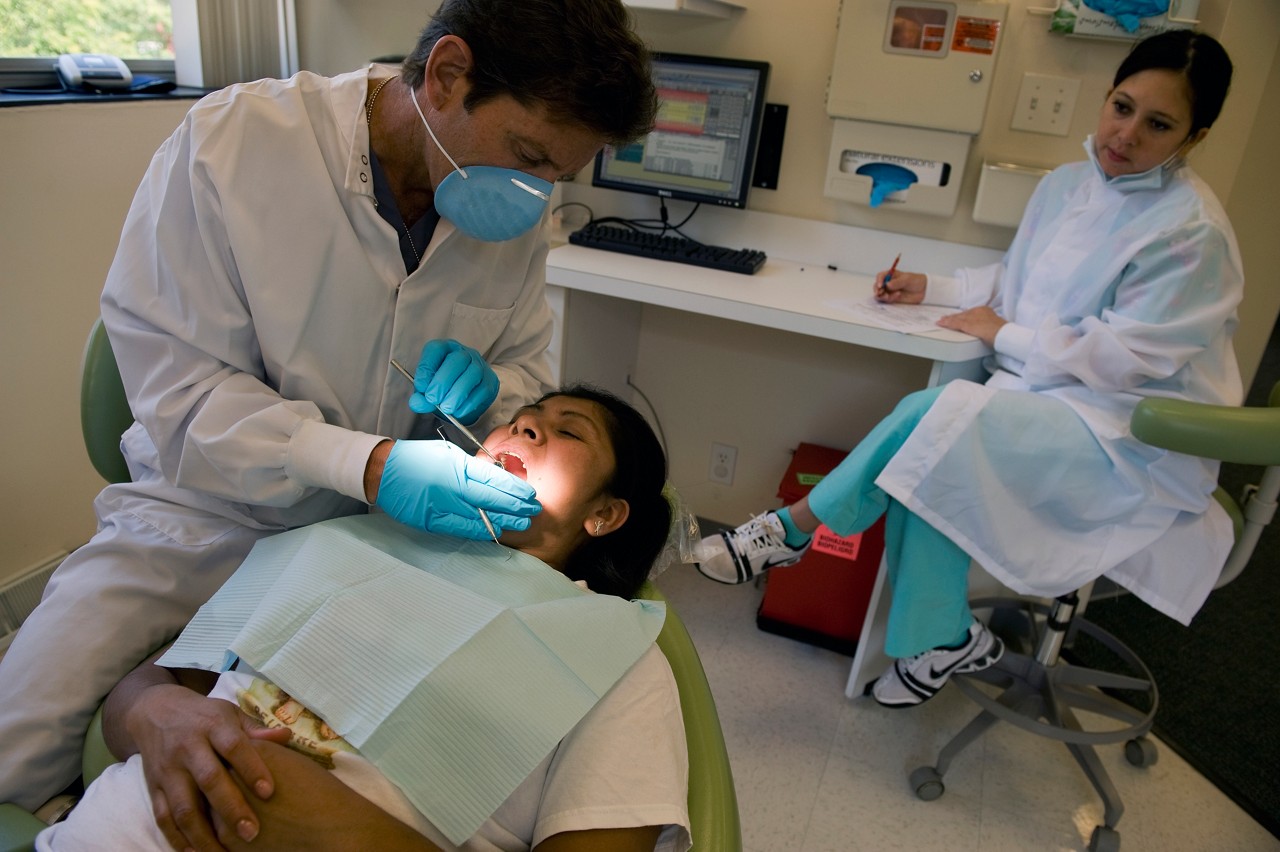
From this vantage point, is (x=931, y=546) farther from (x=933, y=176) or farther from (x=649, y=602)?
(x=933, y=176)

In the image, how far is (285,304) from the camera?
1.12 meters

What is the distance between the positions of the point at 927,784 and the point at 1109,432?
833mm

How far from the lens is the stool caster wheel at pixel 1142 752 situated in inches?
79.1

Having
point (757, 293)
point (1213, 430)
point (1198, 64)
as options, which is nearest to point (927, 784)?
point (1213, 430)

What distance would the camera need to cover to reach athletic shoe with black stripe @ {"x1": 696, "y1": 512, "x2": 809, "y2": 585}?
2.05m

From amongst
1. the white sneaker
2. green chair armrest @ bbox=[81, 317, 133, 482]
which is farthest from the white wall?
the white sneaker

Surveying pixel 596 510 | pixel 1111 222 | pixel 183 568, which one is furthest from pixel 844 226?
pixel 183 568

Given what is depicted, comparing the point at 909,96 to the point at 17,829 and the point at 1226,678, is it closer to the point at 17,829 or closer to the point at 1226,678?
the point at 1226,678

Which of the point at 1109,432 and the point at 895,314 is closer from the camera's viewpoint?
the point at 1109,432

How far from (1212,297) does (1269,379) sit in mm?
2446

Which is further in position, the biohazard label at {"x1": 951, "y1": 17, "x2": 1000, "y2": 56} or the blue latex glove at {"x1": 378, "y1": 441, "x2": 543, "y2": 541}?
the biohazard label at {"x1": 951, "y1": 17, "x2": 1000, "y2": 56}

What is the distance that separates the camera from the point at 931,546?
178cm

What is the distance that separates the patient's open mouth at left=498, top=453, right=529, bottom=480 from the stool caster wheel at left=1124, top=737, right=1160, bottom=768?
65.9 inches

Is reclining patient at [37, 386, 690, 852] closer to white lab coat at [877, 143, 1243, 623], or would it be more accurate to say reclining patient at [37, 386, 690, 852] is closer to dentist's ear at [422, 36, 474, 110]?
dentist's ear at [422, 36, 474, 110]
